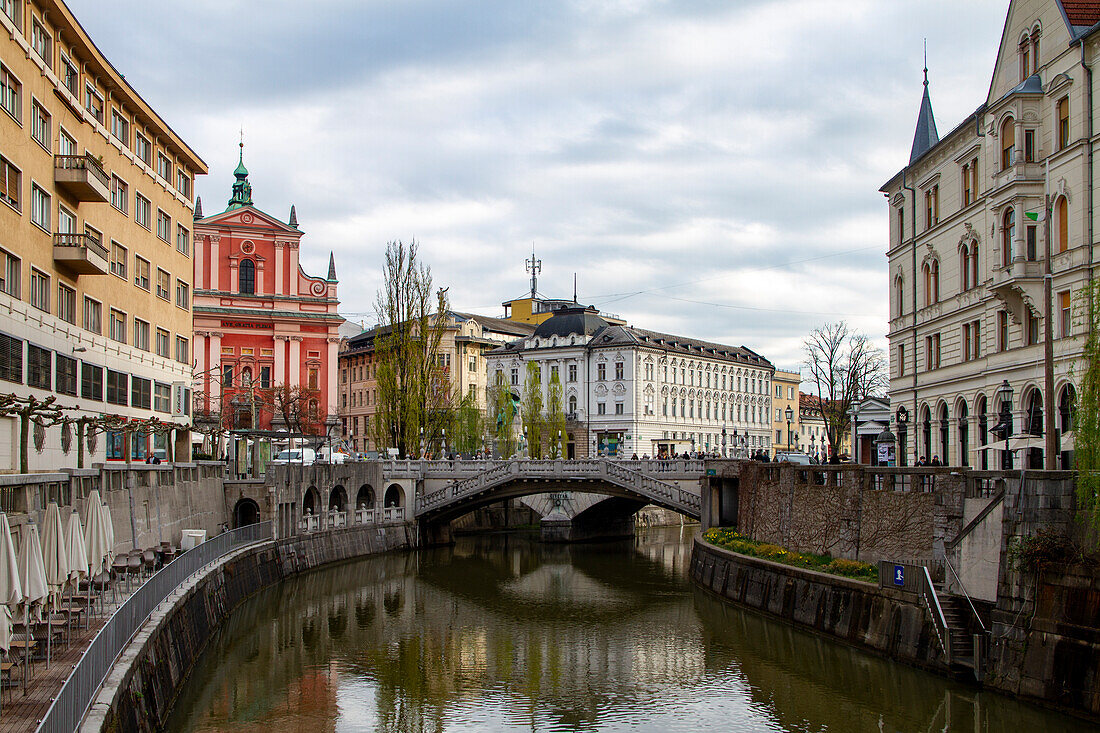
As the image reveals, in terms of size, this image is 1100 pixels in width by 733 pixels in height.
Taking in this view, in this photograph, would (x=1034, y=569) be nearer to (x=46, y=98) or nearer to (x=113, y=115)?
(x=46, y=98)

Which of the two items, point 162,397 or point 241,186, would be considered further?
point 241,186

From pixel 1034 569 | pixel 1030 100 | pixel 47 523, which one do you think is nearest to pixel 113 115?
pixel 47 523

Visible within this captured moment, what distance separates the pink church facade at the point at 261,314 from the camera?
91750mm

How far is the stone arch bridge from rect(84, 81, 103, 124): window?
55.2ft

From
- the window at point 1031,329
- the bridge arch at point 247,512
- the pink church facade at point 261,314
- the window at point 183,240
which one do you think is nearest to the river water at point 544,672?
the bridge arch at point 247,512

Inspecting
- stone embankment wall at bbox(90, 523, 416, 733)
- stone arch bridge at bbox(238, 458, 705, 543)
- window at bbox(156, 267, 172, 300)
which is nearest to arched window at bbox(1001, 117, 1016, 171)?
stone arch bridge at bbox(238, 458, 705, 543)

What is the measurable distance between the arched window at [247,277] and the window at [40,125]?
178 feet

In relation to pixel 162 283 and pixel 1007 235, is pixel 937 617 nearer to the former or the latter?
pixel 1007 235

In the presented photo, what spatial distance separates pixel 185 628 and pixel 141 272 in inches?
1042

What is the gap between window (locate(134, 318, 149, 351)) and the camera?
5116 centimetres

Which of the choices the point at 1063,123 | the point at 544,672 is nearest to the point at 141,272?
the point at 544,672

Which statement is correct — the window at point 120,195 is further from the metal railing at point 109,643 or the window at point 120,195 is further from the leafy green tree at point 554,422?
the leafy green tree at point 554,422

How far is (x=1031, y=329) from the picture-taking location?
43281 mm

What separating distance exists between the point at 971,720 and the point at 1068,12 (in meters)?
26.8
